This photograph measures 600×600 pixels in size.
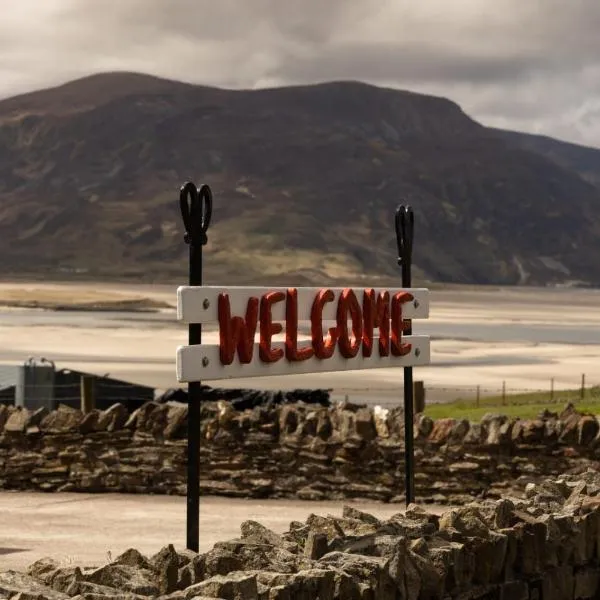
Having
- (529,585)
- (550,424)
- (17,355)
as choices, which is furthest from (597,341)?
(529,585)

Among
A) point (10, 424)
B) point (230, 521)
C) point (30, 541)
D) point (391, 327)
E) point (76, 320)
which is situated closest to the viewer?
point (391, 327)

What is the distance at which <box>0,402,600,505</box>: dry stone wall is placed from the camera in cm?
1983

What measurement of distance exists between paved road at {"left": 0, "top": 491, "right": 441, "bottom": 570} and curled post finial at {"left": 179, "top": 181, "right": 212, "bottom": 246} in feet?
14.5

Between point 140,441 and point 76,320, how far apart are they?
4171 inches

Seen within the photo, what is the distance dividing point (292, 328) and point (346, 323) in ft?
3.72

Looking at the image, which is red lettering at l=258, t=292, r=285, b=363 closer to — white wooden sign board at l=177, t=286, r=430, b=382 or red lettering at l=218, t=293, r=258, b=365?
white wooden sign board at l=177, t=286, r=430, b=382

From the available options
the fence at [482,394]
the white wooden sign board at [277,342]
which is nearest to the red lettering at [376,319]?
the white wooden sign board at [277,342]

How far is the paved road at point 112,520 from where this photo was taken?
16156mm

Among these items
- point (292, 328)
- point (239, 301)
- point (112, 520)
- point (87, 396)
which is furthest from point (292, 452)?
point (239, 301)

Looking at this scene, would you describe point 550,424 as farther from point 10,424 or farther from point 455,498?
point 10,424

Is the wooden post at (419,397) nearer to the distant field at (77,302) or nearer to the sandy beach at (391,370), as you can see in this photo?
the sandy beach at (391,370)

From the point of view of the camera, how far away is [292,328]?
13.0 meters

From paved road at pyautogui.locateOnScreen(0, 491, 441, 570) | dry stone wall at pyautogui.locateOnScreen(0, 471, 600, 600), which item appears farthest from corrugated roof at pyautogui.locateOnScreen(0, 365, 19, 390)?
dry stone wall at pyautogui.locateOnScreen(0, 471, 600, 600)

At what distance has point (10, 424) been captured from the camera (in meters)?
20.8
